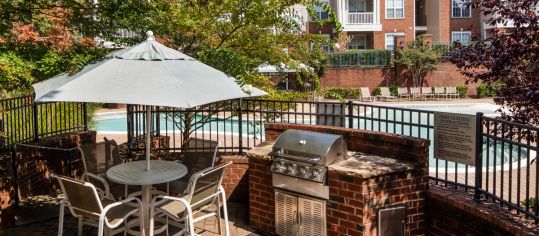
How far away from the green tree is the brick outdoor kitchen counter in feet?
91.0

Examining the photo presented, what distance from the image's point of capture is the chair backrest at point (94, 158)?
6.34m

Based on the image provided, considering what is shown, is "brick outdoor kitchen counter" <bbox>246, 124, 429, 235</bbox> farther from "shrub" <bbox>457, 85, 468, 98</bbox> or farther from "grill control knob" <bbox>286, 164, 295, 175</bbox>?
"shrub" <bbox>457, 85, 468, 98</bbox>

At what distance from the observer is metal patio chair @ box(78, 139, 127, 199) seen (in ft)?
20.8

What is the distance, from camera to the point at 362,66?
1330 inches

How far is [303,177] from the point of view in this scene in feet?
18.3

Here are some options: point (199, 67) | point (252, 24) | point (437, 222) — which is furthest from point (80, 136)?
point (437, 222)

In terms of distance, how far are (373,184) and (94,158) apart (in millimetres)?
3495

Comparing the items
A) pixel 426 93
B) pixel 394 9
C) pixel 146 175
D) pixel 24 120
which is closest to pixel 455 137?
pixel 146 175

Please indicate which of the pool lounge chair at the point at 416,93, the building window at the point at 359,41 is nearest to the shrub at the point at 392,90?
the pool lounge chair at the point at 416,93

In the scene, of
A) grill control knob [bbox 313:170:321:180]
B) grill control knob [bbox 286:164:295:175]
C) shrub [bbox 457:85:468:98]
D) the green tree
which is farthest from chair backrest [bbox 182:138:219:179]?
shrub [bbox 457:85:468:98]

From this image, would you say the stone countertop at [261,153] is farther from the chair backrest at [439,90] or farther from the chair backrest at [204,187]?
the chair backrest at [439,90]

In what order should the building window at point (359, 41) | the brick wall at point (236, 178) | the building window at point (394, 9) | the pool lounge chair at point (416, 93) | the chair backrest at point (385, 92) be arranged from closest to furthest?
Answer: the brick wall at point (236, 178)
the pool lounge chair at point (416, 93)
the chair backrest at point (385, 92)
the building window at point (394, 9)
the building window at point (359, 41)

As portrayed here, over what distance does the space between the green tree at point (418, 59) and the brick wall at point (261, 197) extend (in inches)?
1100

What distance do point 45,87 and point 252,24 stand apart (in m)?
3.62
